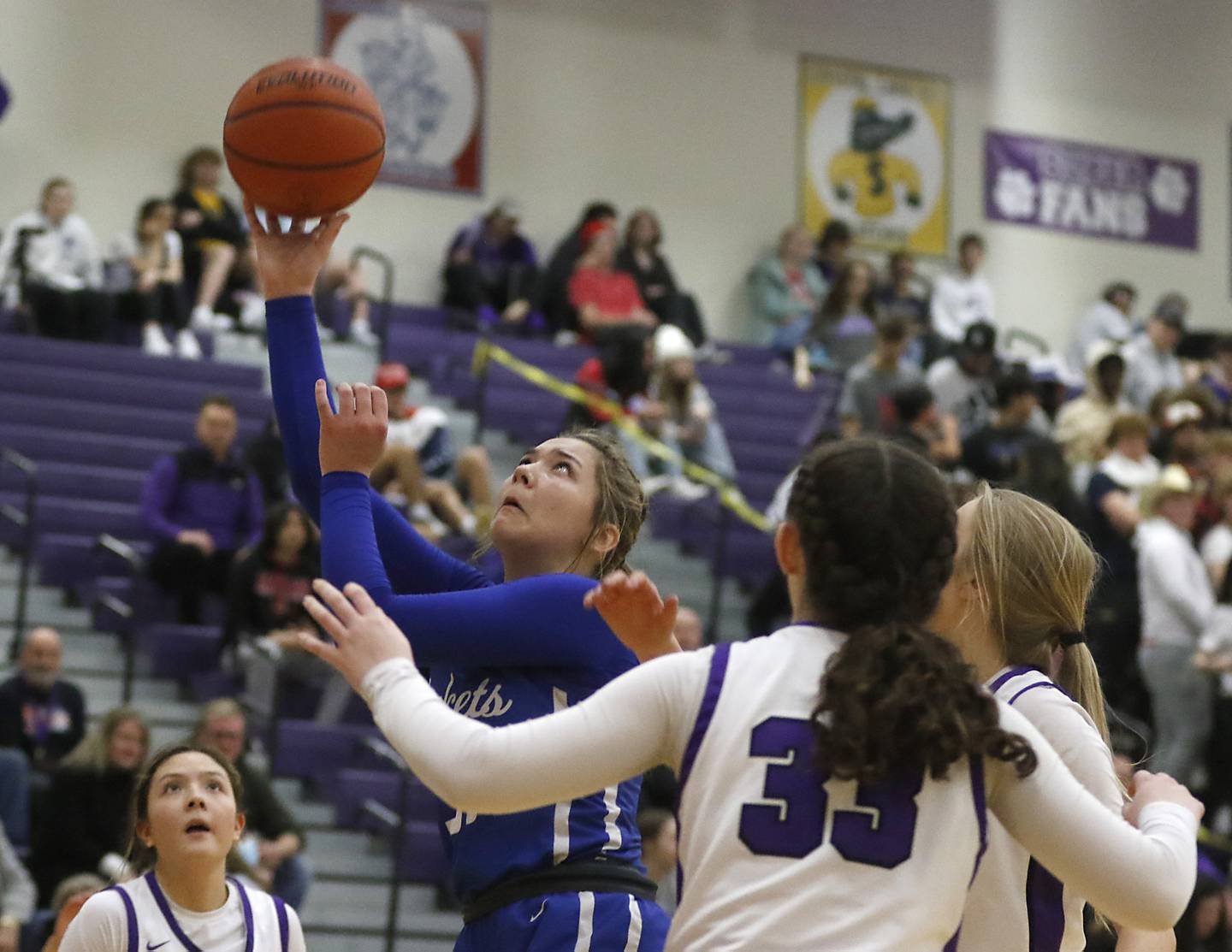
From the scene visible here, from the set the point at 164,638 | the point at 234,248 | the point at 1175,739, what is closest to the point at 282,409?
the point at 164,638

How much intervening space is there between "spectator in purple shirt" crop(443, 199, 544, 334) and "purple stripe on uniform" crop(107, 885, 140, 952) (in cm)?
1155

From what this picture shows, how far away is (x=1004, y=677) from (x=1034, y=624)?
0.47 ft

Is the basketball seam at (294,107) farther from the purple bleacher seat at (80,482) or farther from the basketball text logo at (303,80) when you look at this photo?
the purple bleacher seat at (80,482)

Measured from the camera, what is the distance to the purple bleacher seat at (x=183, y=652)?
31.8 feet

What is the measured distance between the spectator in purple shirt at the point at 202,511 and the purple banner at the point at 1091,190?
11.5 metres

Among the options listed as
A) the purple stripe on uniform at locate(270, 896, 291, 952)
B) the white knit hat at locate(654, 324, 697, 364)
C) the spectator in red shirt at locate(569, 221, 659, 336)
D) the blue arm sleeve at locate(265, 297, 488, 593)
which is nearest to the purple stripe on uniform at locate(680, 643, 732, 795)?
the blue arm sleeve at locate(265, 297, 488, 593)

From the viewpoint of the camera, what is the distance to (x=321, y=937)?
8227mm

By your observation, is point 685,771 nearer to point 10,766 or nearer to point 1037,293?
point 10,766

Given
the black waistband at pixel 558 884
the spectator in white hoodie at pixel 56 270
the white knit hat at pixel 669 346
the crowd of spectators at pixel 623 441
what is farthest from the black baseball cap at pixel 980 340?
the black waistband at pixel 558 884

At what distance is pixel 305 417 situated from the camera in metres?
3.24

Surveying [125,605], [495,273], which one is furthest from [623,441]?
[495,273]

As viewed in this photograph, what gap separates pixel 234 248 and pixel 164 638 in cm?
529

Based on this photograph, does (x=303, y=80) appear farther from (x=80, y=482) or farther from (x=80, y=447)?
(x=80, y=447)

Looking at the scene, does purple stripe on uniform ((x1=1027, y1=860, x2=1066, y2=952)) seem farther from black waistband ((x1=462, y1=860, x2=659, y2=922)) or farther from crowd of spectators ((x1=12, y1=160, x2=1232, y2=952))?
crowd of spectators ((x1=12, y1=160, x2=1232, y2=952))
